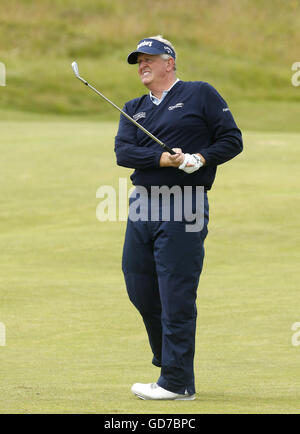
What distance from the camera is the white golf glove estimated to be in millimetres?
4980

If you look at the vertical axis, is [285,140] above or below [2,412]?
above

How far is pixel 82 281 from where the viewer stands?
1052 centimetres

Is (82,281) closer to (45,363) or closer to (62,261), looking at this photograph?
(62,261)

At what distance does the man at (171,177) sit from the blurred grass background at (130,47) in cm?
2774

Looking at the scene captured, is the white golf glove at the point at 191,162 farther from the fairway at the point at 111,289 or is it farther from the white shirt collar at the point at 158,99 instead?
the fairway at the point at 111,289

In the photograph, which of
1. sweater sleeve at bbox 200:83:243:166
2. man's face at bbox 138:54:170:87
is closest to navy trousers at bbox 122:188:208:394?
sweater sleeve at bbox 200:83:243:166

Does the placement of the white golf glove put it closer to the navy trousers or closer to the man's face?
the navy trousers

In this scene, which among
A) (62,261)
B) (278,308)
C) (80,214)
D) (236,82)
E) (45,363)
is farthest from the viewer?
(236,82)

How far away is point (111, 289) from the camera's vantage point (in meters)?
9.95

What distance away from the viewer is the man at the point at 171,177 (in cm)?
509

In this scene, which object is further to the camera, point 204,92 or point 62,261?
point 62,261

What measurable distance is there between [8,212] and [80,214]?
1141 millimetres

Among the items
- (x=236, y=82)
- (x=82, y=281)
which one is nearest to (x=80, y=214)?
(x=82, y=281)

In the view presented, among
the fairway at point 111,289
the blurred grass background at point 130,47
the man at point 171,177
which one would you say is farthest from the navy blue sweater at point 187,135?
the blurred grass background at point 130,47
